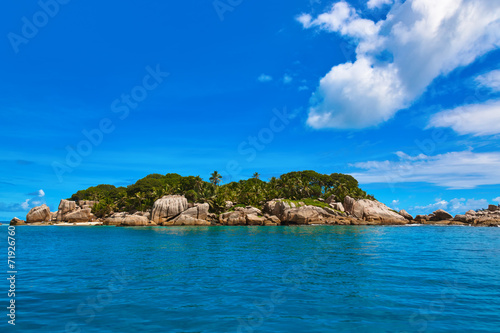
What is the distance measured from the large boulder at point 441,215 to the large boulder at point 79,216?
11434 centimetres

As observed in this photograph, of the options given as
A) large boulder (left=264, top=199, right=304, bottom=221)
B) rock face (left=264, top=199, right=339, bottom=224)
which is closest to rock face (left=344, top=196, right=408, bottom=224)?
rock face (left=264, top=199, right=339, bottom=224)

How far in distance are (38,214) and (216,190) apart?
5728cm

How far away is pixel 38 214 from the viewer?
9706 cm

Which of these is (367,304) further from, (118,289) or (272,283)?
(118,289)

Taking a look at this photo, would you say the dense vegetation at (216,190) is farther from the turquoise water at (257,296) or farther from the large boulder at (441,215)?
the turquoise water at (257,296)

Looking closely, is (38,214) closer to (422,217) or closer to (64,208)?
(64,208)

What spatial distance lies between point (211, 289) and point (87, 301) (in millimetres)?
4873

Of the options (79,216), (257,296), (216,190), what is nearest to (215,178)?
(216,190)

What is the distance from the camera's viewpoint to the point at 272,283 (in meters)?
14.6

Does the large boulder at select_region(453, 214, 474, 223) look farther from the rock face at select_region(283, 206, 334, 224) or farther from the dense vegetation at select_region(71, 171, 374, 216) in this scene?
the rock face at select_region(283, 206, 334, 224)

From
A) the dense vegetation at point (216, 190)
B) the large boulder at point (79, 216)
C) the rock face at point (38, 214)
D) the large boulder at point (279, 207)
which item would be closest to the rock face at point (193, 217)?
the dense vegetation at point (216, 190)

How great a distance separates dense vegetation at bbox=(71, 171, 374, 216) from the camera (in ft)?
321

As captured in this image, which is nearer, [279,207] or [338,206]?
[279,207]

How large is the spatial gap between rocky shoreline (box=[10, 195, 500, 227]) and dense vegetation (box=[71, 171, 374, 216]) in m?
4.67
